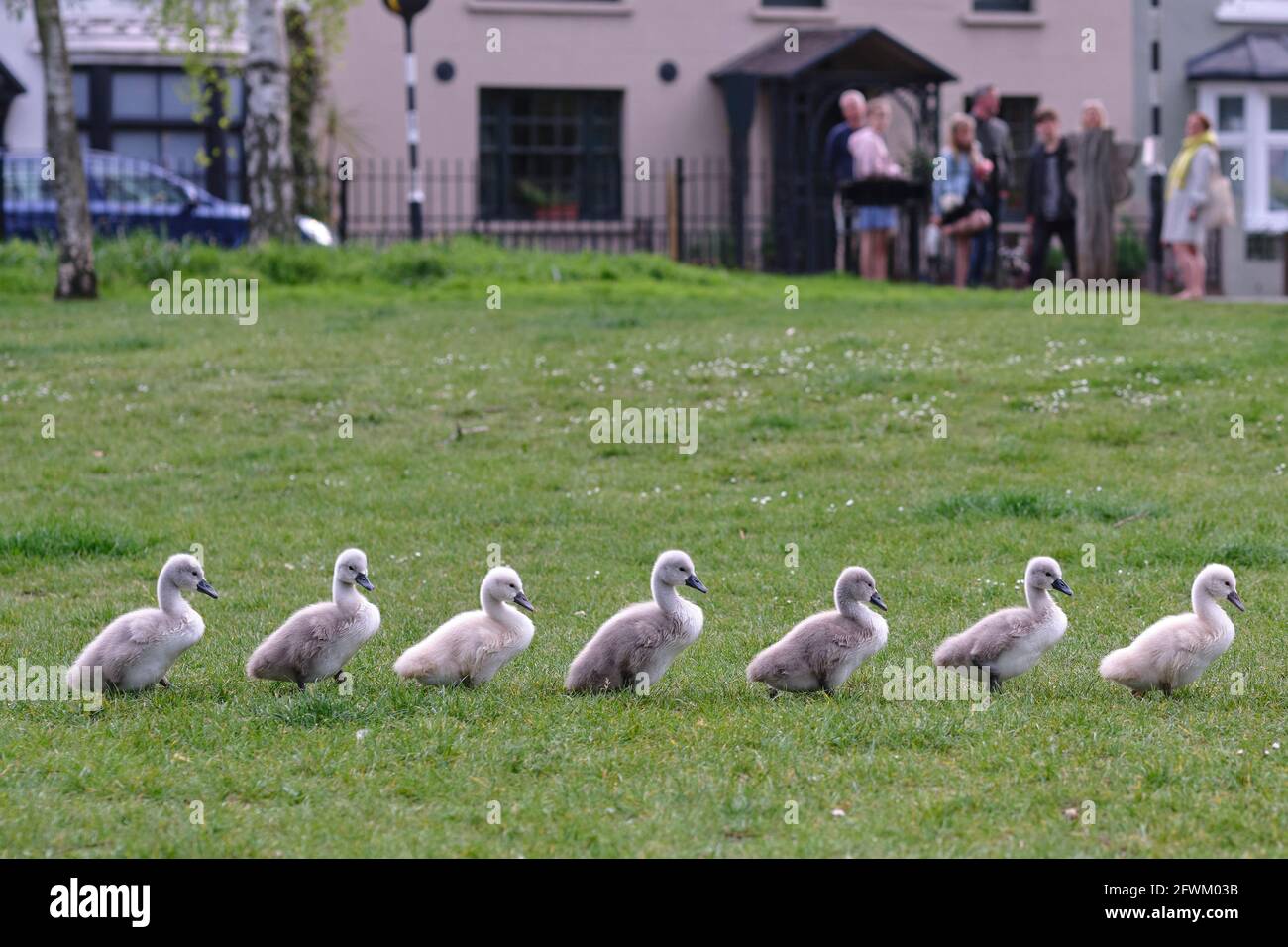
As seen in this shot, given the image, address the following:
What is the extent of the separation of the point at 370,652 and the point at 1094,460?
6.61 meters

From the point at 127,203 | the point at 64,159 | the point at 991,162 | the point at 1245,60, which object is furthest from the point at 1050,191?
the point at 127,203

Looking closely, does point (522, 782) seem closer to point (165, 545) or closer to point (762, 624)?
point (762, 624)

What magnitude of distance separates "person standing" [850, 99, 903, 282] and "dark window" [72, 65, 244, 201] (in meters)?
13.3

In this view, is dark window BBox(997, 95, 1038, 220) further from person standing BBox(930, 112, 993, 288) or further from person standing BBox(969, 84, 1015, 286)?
person standing BBox(930, 112, 993, 288)

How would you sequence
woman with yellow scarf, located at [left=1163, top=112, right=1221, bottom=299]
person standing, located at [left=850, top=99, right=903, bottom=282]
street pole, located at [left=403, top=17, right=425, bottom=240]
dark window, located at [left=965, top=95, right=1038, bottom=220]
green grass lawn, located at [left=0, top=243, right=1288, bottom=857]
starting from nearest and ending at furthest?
green grass lawn, located at [left=0, top=243, right=1288, bottom=857] → woman with yellow scarf, located at [left=1163, top=112, right=1221, bottom=299] → street pole, located at [left=403, top=17, right=425, bottom=240] → person standing, located at [left=850, top=99, right=903, bottom=282] → dark window, located at [left=965, top=95, right=1038, bottom=220]

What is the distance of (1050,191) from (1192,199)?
1.85 m

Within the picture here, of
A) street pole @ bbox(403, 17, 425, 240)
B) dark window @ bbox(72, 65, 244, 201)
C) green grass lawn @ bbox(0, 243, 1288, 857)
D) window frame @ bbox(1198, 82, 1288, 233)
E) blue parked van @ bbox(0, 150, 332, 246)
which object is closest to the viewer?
green grass lawn @ bbox(0, 243, 1288, 857)

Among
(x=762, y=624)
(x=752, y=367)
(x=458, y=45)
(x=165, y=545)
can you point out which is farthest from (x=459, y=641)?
(x=458, y=45)

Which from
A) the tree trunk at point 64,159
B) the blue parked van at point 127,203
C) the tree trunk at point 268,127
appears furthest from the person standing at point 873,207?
the tree trunk at point 64,159

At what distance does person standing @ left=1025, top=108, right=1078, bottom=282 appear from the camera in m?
23.5

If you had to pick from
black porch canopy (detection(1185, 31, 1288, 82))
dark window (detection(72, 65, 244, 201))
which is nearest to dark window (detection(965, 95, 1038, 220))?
black porch canopy (detection(1185, 31, 1288, 82))

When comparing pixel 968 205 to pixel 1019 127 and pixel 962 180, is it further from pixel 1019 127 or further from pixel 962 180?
pixel 1019 127

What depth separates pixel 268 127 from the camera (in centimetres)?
2383
